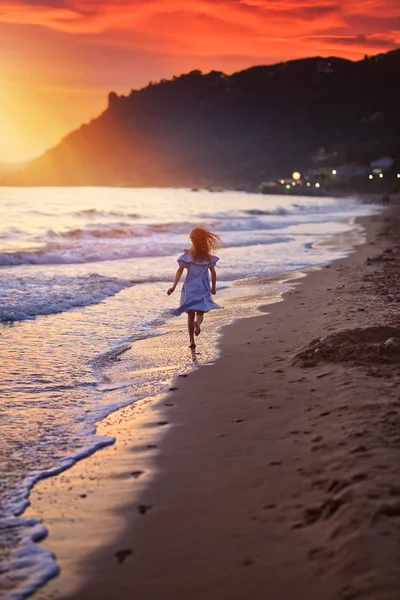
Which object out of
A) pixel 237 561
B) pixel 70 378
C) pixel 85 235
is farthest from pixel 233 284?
pixel 85 235

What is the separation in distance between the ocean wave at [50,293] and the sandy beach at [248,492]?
5.45 m

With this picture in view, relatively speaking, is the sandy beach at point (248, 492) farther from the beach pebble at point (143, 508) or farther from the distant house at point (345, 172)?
the distant house at point (345, 172)

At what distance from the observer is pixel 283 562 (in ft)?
11.3

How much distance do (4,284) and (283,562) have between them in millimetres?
13239

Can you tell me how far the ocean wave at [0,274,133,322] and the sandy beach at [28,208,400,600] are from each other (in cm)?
545

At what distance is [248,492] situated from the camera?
168 inches

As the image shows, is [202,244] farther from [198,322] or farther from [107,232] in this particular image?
[107,232]

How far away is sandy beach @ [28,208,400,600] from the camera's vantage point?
3352 millimetres

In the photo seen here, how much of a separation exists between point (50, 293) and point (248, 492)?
1052cm

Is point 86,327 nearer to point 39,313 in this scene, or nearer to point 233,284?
point 39,313

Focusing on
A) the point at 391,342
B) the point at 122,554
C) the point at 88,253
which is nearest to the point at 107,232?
the point at 88,253

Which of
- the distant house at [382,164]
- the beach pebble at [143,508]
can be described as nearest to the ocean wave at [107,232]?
the beach pebble at [143,508]

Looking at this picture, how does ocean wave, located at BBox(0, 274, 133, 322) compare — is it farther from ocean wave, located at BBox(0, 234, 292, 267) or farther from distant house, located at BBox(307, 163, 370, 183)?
distant house, located at BBox(307, 163, 370, 183)

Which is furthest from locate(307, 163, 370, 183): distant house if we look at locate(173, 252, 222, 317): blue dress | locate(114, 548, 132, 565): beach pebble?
locate(114, 548, 132, 565): beach pebble
